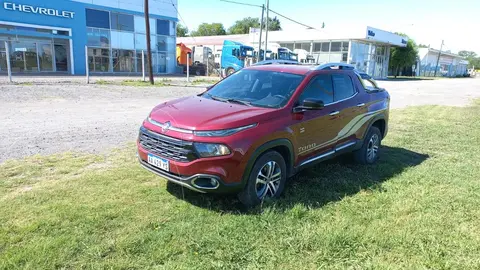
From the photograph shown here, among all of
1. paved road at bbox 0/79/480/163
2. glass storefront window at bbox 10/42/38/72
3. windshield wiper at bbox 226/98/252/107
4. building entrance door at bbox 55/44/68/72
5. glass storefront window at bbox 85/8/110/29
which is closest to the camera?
Result: windshield wiper at bbox 226/98/252/107

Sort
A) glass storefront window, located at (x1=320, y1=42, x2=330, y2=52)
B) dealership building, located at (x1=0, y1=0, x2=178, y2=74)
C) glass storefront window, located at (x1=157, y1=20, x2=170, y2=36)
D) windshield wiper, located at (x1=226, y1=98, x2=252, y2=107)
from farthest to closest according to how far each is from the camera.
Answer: glass storefront window, located at (x1=320, y1=42, x2=330, y2=52)
glass storefront window, located at (x1=157, y1=20, x2=170, y2=36)
dealership building, located at (x1=0, y1=0, x2=178, y2=74)
windshield wiper, located at (x1=226, y1=98, x2=252, y2=107)

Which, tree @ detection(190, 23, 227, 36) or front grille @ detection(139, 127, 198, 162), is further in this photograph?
tree @ detection(190, 23, 227, 36)

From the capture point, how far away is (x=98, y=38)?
2994 centimetres

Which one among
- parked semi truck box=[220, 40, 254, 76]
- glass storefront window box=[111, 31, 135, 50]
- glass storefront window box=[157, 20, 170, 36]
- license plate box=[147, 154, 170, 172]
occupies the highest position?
glass storefront window box=[157, 20, 170, 36]

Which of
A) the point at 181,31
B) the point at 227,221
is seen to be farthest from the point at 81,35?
the point at 181,31

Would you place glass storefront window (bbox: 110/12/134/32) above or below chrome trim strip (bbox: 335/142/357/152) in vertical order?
above

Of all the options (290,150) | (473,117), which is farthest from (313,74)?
(473,117)

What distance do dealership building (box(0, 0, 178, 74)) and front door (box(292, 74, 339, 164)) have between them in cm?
2402

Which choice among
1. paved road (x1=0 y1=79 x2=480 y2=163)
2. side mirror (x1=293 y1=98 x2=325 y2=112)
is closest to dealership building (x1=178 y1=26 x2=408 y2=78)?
paved road (x1=0 y1=79 x2=480 y2=163)

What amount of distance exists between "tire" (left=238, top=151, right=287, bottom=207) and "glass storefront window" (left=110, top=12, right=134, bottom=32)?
30.2 metres

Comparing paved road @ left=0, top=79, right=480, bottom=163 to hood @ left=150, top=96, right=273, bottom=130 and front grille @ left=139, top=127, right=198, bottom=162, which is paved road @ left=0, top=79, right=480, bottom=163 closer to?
front grille @ left=139, top=127, right=198, bottom=162

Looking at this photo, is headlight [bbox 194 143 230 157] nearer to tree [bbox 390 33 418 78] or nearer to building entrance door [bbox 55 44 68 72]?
building entrance door [bbox 55 44 68 72]

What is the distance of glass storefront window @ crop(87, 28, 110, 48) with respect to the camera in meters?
29.5

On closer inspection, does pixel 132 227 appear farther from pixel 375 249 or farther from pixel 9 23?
pixel 9 23
